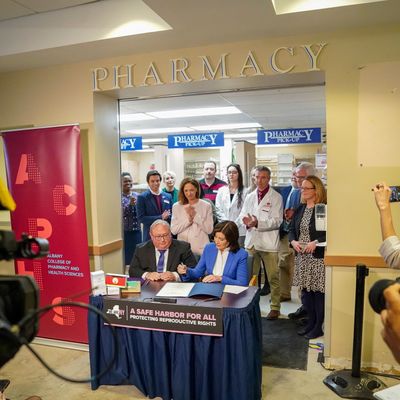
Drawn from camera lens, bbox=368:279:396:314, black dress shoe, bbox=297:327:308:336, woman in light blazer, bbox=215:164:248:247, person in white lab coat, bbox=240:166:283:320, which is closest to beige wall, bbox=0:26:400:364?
black dress shoe, bbox=297:327:308:336

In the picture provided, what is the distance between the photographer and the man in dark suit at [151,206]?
4551 millimetres

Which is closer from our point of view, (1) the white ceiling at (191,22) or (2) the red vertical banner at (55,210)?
(1) the white ceiling at (191,22)

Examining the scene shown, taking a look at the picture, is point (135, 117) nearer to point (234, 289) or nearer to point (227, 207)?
point (227, 207)

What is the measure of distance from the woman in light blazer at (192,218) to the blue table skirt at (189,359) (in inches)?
47.8

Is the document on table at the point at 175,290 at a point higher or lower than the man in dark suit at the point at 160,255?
lower

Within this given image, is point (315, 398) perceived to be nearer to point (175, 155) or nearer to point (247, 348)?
point (247, 348)

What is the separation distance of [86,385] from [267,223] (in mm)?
2055

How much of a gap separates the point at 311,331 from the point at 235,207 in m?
1.52

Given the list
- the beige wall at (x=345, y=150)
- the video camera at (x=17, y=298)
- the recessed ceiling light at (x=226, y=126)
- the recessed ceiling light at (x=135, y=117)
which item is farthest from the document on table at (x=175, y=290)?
the recessed ceiling light at (x=226, y=126)

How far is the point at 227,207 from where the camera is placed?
438 cm

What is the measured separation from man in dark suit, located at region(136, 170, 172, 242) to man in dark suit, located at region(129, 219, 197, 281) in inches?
61.2

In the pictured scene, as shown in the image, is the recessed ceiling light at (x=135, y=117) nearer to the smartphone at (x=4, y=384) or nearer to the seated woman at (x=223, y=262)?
the seated woman at (x=223, y=262)

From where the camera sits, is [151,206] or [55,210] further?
[151,206]

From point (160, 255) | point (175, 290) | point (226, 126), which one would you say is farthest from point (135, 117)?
point (175, 290)
